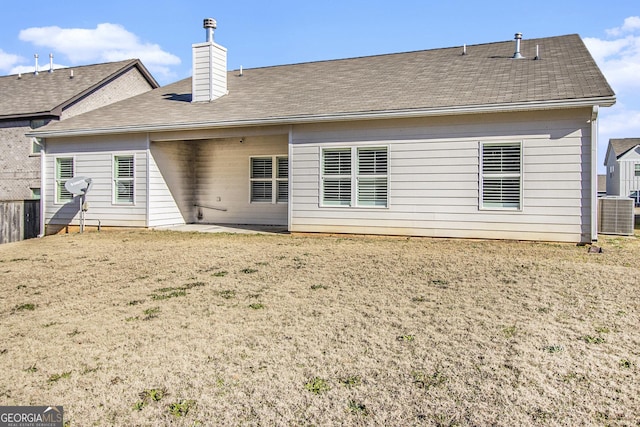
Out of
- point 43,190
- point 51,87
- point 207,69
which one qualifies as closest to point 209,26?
point 207,69

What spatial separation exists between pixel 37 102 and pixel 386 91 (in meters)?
13.9

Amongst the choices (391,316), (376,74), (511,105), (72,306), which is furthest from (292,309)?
(376,74)

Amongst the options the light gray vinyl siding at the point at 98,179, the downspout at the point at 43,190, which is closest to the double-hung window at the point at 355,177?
the light gray vinyl siding at the point at 98,179

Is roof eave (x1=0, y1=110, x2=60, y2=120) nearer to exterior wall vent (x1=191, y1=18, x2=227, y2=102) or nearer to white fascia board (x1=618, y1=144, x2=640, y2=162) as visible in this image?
exterior wall vent (x1=191, y1=18, x2=227, y2=102)

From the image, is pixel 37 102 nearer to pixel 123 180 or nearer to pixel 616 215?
pixel 123 180

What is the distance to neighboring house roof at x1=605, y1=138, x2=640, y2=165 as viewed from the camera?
34.7 metres

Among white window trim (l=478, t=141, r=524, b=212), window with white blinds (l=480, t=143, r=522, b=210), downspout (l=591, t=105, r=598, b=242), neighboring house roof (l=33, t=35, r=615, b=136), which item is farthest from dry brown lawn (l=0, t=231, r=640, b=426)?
neighboring house roof (l=33, t=35, r=615, b=136)

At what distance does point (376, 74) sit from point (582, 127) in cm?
562

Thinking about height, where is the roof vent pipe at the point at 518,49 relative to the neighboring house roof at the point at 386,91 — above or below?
above

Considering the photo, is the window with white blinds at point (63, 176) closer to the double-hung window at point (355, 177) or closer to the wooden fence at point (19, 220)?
the wooden fence at point (19, 220)

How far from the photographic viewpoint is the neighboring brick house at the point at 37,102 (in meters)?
17.2

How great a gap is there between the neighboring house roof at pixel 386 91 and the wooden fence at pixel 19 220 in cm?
212

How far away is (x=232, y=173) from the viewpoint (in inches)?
543

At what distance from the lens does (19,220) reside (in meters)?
13.2
